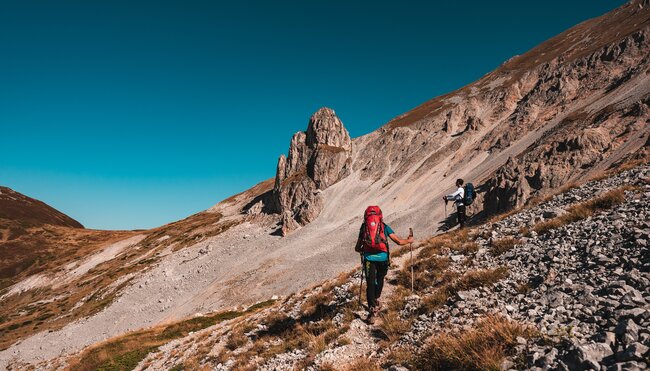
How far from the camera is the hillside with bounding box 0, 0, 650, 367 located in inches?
1554

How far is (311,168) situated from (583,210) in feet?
275

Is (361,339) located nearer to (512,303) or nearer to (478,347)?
(512,303)

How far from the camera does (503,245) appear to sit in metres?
13.2

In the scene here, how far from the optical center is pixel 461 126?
283ft

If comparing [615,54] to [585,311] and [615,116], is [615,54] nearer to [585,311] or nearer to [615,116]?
[615,116]

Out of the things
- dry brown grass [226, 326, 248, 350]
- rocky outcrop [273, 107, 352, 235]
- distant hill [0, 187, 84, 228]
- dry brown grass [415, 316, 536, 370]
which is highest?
distant hill [0, 187, 84, 228]

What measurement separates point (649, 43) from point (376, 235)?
78.9 metres

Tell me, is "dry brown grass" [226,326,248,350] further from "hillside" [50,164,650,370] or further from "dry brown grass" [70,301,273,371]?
"dry brown grass" [70,301,273,371]

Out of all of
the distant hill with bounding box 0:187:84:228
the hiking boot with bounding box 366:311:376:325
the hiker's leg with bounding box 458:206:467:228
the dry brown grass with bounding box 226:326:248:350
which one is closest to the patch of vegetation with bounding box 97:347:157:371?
the dry brown grass with bounding box 226:326:248:350

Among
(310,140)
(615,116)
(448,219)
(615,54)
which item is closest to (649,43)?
(615,54)

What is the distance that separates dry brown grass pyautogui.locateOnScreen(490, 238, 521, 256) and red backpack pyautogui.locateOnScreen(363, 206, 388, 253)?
5.09 meters

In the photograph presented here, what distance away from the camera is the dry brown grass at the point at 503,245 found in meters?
13.0

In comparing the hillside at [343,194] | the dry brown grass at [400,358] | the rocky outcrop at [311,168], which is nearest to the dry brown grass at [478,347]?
the dry brown grass at [400,358]

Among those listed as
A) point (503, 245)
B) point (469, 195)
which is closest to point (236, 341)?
point (503, 245)
